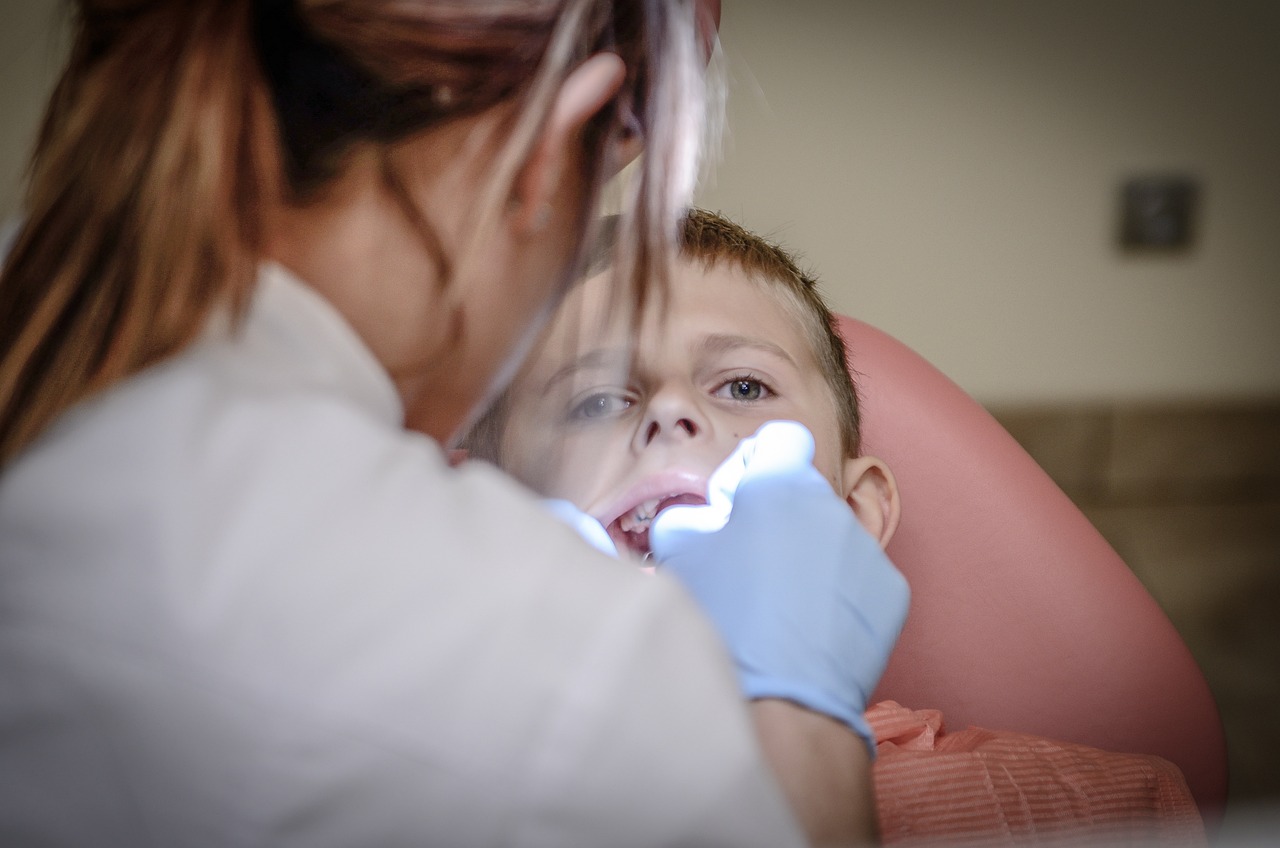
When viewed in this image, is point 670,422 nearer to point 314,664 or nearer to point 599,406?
point 599,406

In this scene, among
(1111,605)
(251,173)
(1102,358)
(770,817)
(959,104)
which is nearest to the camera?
(770,817)

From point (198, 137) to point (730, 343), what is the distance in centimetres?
49

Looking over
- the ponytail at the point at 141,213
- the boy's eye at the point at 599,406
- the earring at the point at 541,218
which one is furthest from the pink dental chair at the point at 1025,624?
the ponytail at the point at 141,213

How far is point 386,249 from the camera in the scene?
1.75ft

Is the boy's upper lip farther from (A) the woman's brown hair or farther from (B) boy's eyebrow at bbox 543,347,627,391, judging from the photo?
(A) the woman's brown hair

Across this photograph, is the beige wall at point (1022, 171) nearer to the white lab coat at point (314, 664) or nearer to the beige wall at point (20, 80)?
the beige wall at point (20, 80)

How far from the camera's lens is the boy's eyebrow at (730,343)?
0.87m

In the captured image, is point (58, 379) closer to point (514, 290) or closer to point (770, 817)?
point (514, 290)

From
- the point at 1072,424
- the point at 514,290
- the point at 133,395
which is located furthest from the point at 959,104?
the point at 133,395

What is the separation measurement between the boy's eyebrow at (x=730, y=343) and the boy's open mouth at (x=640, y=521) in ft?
0.46

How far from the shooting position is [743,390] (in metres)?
0.88

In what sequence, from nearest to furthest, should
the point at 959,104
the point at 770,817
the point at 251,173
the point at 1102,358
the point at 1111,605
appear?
1. the point at 770,817
2. the point at 251,173
3. the point at 1111,605
4. the point at 959,104
5. the point at 1102,358

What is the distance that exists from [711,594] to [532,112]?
0.90 ft

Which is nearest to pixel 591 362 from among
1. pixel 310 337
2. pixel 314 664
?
pixel 310 337
